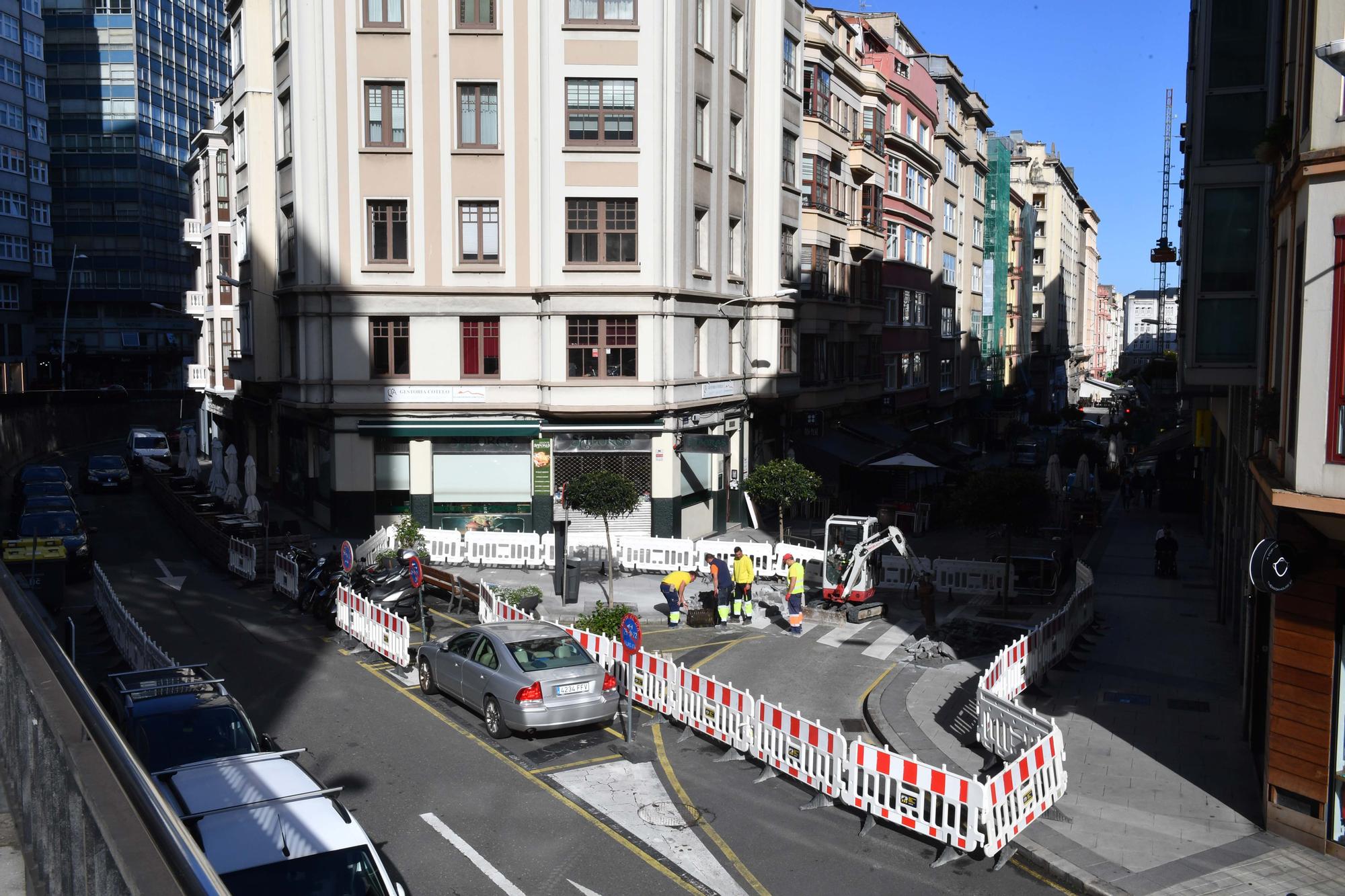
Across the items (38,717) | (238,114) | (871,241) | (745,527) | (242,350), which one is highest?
(238,114)

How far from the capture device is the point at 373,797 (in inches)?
554

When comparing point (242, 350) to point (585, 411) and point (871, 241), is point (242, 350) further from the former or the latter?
point (871, 241)

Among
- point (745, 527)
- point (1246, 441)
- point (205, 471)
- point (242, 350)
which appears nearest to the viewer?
point (1246, 441)

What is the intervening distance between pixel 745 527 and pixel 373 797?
2657 centimetres

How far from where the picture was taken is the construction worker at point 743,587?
25.3m

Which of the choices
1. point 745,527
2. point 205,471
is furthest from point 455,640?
point 205,471

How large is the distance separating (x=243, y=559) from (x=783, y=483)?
14.6 m

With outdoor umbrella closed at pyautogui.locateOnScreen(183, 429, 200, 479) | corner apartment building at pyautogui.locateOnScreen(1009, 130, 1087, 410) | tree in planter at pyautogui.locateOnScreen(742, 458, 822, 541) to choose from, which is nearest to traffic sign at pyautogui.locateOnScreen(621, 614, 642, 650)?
tree in planter at pyautogui.locateOnScreen(742, 458, 822, 541)

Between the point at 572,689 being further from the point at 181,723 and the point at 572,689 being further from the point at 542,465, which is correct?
the point at 542,465

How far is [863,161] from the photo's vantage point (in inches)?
1911

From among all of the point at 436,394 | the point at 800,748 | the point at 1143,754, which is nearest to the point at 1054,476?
the point at 436,394

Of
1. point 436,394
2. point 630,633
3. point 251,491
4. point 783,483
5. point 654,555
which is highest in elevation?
point 436,394

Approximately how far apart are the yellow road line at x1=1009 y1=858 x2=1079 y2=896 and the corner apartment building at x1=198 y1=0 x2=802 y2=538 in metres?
23.2

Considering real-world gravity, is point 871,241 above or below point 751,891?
above
